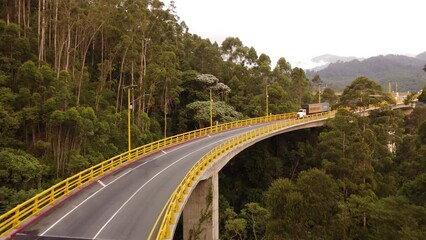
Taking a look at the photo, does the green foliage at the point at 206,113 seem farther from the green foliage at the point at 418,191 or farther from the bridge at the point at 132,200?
the green foliage at the point at 418,191

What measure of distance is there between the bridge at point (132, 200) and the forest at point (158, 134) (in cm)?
447

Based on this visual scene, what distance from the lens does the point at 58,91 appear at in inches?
1148

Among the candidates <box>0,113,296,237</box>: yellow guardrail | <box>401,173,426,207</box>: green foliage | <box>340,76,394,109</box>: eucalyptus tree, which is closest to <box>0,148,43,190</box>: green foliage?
<box>0,113,296,237</box>: yellow guardrail

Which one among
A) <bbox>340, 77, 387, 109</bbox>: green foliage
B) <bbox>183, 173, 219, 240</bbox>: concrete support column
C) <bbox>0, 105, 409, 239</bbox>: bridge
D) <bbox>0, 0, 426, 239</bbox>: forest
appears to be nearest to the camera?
<bbox>0, 105, 409, 239</bbox>: bridge

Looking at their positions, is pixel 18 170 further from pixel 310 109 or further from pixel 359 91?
pixel 310 109

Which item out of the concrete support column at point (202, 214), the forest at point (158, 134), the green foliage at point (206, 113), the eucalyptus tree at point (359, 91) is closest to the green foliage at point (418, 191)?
the forest at point (158, 134)

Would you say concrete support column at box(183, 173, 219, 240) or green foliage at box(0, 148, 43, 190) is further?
concrete support column at box(183, 173, 219, 240)

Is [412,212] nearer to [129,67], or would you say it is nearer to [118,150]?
[118,150]

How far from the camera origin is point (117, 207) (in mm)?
19188

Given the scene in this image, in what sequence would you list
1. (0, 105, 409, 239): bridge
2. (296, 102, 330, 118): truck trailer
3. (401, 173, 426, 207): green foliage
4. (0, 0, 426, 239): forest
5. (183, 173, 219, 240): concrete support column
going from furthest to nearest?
1. (296, 102, 330, 118): truck trailer
2. (183, 173, 219, 240): concrete support column
3. (0, 0, 426, 239): forest
4. (401, 173, 426, 207): green foliage
5. (0, 105, 409, 239): bridge

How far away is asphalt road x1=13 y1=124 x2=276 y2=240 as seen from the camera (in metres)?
15.9

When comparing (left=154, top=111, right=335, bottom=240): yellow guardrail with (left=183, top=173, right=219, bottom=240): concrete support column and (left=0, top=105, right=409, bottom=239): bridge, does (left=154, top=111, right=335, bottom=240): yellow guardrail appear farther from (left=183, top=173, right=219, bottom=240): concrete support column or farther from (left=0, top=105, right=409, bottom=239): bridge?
(left=183, top=173, right=219, bottom=240): concrete support column

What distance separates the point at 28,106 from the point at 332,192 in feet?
83.9

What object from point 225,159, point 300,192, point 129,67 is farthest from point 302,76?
point 300,192
